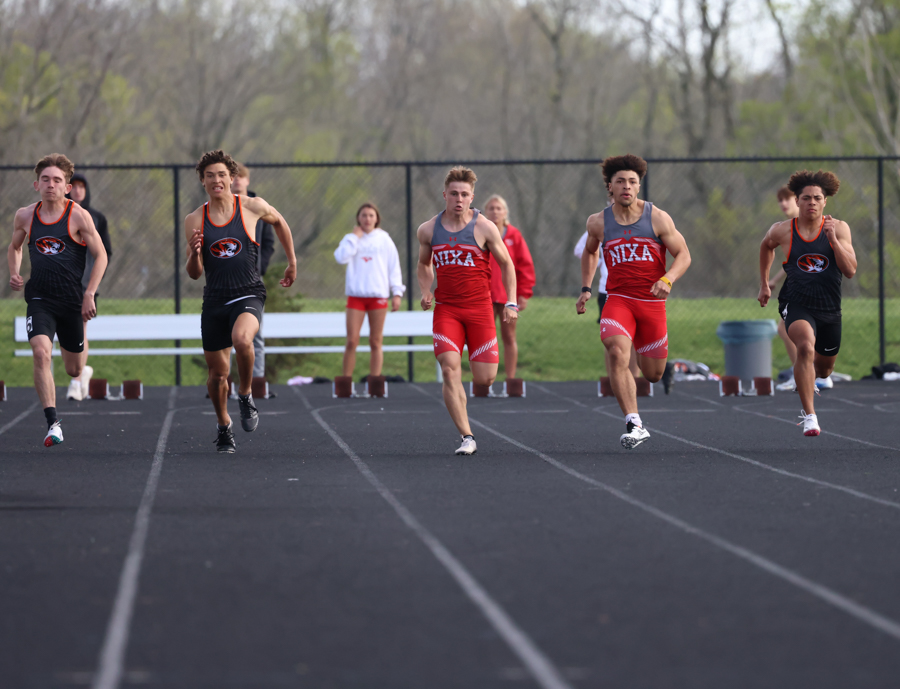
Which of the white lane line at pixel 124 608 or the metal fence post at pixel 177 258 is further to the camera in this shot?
the metal fence post at pixel 177 258

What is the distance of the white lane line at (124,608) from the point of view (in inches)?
157

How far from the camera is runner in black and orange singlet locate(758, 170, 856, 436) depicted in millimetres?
9859

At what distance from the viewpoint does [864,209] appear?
2867 centimetres

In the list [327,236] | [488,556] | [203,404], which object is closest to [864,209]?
[327,236]

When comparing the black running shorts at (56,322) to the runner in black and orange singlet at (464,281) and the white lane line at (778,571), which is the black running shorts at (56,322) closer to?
the runner in black and orange singlet at (464,281)

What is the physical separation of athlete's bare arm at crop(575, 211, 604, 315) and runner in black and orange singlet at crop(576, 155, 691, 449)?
0.02 m

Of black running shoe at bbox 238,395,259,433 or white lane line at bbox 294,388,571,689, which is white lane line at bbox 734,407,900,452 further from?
black running shoe at bbox 238,395,259,433

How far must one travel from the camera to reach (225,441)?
9672 mm

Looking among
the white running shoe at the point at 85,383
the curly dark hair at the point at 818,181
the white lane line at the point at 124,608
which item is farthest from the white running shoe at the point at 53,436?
the curly dark hair at the point at 818,181

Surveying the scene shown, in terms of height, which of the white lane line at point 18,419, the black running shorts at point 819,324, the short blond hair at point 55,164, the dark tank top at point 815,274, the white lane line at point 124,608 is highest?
the short blond hair at point 55,164

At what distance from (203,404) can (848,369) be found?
1267 cm

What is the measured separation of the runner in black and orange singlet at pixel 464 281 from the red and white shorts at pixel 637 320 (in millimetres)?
715

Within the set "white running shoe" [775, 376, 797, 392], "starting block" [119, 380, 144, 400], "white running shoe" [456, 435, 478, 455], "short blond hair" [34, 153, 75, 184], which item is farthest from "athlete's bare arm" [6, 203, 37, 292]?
"white running shoe" [775, 376, 797, 392]

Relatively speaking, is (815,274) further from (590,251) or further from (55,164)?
(55,164)
